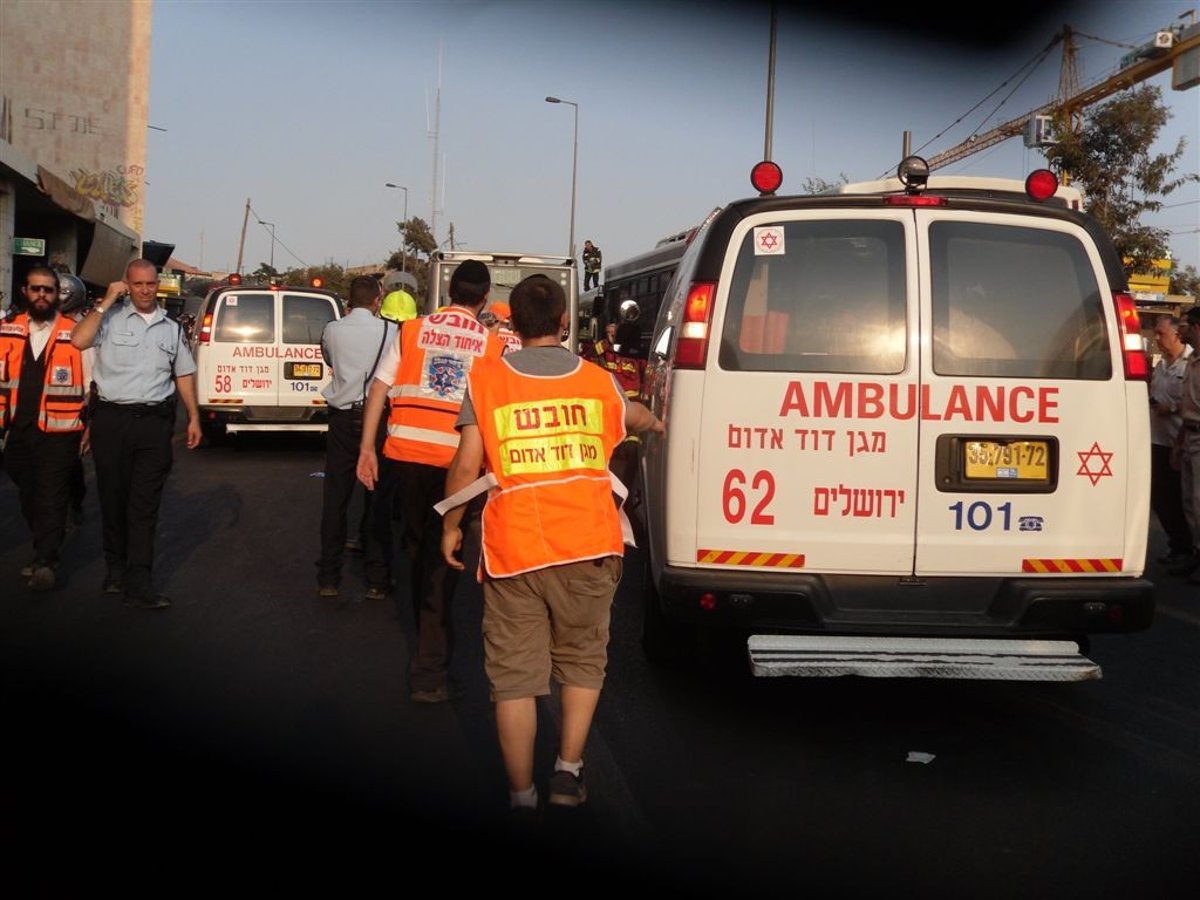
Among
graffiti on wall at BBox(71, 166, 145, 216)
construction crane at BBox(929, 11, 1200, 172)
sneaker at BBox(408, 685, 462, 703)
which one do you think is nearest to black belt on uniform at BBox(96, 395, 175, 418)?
sneaker at BBox(408, 685, 462, 703)

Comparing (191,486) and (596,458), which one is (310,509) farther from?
(596,458)

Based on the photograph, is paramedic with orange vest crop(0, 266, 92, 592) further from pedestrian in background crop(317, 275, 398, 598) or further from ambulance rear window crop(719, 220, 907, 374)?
ambulance rear window crop(719, 220, 907, 374)

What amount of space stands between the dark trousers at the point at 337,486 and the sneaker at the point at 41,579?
1500 mm

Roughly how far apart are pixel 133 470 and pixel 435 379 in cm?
223

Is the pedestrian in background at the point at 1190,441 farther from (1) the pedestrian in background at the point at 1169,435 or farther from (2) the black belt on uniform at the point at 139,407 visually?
(2) the black belt on uniform at the point at 139,407

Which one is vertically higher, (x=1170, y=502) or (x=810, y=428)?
(x=810, y=428)

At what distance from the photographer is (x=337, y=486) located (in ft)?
23.9

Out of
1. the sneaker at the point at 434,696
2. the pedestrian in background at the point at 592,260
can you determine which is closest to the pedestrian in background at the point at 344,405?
the sneaker at the point at 434,696

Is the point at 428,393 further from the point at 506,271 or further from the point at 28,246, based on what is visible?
the point at 28,246

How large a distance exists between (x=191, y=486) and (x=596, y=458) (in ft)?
27.9

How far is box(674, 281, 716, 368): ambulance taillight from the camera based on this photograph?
4703 mm

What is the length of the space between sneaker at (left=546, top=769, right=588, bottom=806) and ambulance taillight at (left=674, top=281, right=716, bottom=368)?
1636 mm

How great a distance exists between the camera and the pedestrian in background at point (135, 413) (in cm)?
668

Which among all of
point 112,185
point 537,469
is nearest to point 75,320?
point 537,469
